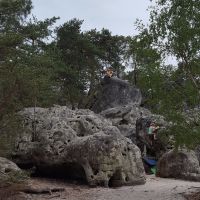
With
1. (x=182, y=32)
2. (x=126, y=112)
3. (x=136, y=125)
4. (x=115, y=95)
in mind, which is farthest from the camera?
(x=115, y=95)

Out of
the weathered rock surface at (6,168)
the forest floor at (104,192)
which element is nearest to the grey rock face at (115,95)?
the forest floor at (104,192)

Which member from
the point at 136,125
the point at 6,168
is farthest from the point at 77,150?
the point at 136,125

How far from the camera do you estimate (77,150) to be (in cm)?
1495

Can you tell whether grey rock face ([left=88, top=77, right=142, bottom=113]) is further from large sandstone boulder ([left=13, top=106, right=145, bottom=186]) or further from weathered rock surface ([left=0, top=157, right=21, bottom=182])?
weathered rock surface ([left=0, top=157, right=21, bottom=182])

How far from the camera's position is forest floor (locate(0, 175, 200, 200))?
12.7 m

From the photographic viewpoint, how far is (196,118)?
1314 cm

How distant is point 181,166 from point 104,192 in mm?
5166

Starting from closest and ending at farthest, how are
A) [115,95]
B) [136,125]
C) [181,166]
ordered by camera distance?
[181,166]
[136,125]
[115,95]

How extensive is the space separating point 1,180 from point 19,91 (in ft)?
7.03

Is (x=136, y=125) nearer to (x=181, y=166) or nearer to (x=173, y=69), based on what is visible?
(x=181, y=166)

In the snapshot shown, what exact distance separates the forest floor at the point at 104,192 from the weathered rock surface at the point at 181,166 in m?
2.49

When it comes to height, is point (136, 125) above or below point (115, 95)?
below

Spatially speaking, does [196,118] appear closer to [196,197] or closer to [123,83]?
[196,197]

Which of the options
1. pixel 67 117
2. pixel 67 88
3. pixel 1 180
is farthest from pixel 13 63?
pixel 67 88
